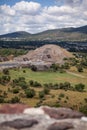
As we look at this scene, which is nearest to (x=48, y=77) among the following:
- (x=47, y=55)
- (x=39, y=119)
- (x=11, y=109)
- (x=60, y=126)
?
(x=47, y=55)

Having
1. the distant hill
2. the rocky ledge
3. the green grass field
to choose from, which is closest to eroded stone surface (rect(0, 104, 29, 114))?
the rocky ledge

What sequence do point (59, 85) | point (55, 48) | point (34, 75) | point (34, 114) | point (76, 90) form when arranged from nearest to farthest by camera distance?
1. point (34, 114)
2. point (76, 90)
3. point (59, 85)
4. point (34, 75)
5. point (55, 48)

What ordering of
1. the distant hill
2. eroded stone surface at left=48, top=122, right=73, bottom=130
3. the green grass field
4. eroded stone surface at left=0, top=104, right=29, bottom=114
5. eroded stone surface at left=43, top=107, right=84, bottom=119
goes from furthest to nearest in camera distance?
the distant hill, the green grass field, eroded stone surface at left=0, top=104, right=29, bottom=114, eroded stone surface at left=43, top=107, right=84, bottom=119, eroded stone surface at left=48, top=122, right=73, bottom=130

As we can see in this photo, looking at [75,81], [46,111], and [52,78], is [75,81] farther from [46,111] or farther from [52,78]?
[46,111]

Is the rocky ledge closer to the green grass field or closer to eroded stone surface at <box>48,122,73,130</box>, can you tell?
eroded stone surface at <box>48,122,73,130</box>

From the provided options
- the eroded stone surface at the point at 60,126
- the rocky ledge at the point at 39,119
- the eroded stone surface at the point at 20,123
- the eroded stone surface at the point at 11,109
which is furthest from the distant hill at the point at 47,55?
the eroded stone surface at the point at 60,126

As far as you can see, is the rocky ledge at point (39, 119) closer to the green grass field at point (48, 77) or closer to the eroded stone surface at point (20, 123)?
the eroded stone surface at point (20, 123)

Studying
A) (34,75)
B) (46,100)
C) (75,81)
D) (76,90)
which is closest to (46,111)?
(46,100)
